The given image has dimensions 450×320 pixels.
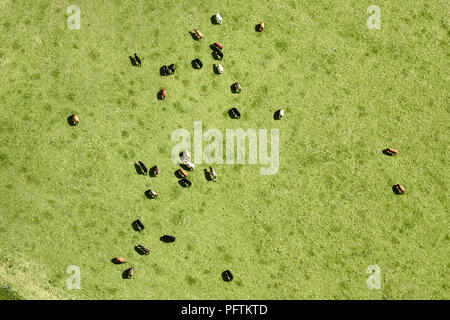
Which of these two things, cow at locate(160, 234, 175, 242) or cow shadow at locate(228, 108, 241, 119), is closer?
cow at locate(160, 234, 175, 242)

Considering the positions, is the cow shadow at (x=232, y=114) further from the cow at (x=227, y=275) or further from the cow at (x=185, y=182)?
the cow at (x=227, y=275)

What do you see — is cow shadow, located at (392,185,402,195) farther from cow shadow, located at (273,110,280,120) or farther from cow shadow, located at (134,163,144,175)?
cow shadow, located at (134,163,144,175)

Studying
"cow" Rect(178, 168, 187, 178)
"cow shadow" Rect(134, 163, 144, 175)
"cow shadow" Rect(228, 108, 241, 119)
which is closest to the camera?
"cow" Rect(178, 168, 187, 178)

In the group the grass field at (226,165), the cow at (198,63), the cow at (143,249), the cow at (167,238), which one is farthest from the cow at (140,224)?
the cow at (198,63)

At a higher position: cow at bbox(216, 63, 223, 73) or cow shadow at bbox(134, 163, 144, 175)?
cow at bbox(216, 63, 223, 73)

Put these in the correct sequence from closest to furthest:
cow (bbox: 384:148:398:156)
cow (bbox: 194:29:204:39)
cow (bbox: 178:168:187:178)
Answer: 1. cow (bbox: 178:168:187:178)
2. cow (bbox: 384:148:398:156)
3. cow (bbox: 194:29:204:39)

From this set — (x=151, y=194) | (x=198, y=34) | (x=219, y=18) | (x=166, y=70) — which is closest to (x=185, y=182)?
(x=151, y=194)

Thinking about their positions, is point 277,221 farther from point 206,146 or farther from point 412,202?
point 412,202

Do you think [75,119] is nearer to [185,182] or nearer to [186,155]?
[186,155]

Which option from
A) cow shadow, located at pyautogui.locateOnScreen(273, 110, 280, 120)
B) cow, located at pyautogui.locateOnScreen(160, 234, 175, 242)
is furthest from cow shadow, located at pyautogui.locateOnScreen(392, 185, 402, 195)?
cow, located at pyautogui.locateOnScreen(160, 234, 175, 242)

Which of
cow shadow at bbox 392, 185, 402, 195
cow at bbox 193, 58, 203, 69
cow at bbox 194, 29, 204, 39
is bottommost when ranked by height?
cow shadow at bbox 392, 185, 402, 195
